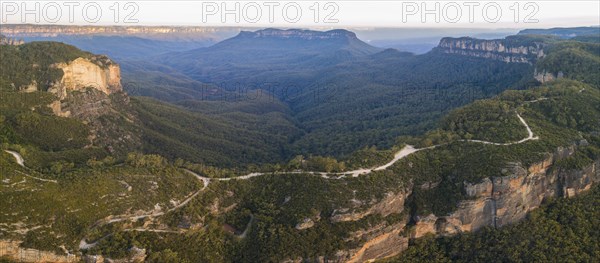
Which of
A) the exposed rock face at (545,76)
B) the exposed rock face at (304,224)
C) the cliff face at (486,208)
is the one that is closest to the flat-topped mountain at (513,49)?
the exposed rock face at (545,76)

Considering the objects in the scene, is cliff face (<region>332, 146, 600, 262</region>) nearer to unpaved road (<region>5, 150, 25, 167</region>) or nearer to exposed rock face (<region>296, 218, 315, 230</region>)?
exposed rock face (<region>296, 218, 315, 230</region>)

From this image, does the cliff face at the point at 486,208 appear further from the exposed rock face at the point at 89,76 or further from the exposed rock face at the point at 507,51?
the exposed rock face at the point at 507,51

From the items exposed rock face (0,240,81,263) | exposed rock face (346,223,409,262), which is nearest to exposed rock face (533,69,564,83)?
exposed rock face (346,223,409,262)

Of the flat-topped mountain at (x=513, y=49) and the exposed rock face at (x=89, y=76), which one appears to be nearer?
the exposed rock face at (x=89, y=76)

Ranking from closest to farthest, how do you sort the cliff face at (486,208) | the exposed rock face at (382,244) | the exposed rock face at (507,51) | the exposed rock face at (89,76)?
the exposed rock face at (382,244) → the cliff face at (486,208) → the exposed rock face at (89,76) → the exposed rock face at (507,51)

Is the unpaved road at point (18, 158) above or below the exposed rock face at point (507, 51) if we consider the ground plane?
below

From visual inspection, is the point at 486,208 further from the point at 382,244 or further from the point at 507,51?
the point at 507,51
